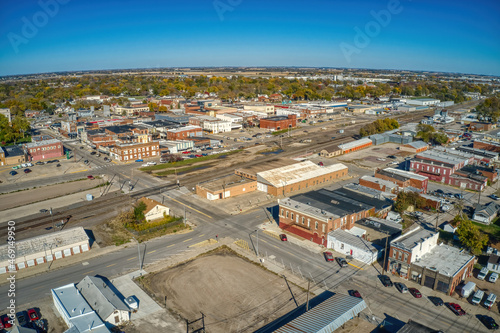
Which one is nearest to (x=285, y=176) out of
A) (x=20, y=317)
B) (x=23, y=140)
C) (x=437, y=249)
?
(x=437, y=249)

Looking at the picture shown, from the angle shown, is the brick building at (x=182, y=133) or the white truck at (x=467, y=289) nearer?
the white truck at (x=467, y=289)

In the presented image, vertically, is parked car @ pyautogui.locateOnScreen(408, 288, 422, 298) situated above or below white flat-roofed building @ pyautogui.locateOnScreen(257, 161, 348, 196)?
below

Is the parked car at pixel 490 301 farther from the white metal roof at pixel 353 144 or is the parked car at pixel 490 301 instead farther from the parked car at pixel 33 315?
the white metal roof at pixel 353 144

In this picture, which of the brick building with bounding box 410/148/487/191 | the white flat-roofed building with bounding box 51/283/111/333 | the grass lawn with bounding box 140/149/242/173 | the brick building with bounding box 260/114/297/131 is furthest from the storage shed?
the brick building with bounding box 260/114/297/131

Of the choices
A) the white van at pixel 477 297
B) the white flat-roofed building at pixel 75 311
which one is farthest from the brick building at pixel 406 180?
the white flat-roofed building at pixel 75 311

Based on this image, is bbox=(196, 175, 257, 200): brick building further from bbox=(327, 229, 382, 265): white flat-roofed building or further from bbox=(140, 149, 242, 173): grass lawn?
bbox=(327, 229, 382, 265): white flat-roofed building

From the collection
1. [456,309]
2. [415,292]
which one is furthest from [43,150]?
[456,309]
